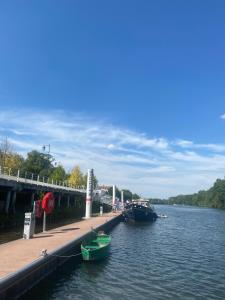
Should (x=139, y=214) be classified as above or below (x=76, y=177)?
below

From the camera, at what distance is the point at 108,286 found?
17.8 m

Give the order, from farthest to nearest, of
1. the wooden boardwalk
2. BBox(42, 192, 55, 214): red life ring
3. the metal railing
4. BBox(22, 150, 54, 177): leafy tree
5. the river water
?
BBox(22, 150, 54, 177): leafy tree < the metal railing < BBox(42, 192, 55, 214): red life ring < the river water < the wooden boardwalk

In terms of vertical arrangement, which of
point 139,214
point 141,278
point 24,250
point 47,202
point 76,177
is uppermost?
point 76,177

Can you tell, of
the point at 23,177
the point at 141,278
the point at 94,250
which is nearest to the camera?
the point at 141,278

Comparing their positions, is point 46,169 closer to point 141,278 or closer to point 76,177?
point 76,177

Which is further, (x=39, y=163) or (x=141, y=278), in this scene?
(x=39, y=163)

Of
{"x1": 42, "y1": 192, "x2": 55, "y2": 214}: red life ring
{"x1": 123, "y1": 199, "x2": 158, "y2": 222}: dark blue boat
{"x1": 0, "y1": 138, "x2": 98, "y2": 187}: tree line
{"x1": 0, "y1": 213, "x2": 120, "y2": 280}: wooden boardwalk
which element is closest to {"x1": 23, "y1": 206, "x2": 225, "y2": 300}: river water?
{"x1": 0, "y1": 213, "x2": 120, "y2": 280}: wooden boardwalk

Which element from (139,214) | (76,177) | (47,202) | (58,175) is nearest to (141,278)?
(47,202)

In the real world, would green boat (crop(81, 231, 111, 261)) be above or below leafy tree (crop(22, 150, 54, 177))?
below

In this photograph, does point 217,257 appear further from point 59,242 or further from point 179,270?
point 59,242

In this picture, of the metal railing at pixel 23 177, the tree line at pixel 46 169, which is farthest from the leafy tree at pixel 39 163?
the metal railing at pixel 23 177

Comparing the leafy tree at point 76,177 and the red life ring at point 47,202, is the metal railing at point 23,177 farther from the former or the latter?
the leafy tree at point 76,177

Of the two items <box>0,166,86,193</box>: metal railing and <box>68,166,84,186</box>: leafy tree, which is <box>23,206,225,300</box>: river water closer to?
<box>0,166,86,193</box>: metal railing

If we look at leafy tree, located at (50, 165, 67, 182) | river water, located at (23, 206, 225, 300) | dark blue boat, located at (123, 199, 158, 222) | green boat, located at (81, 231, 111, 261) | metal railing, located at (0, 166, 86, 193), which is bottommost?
river water, located at (23, 206, 225, 300)
